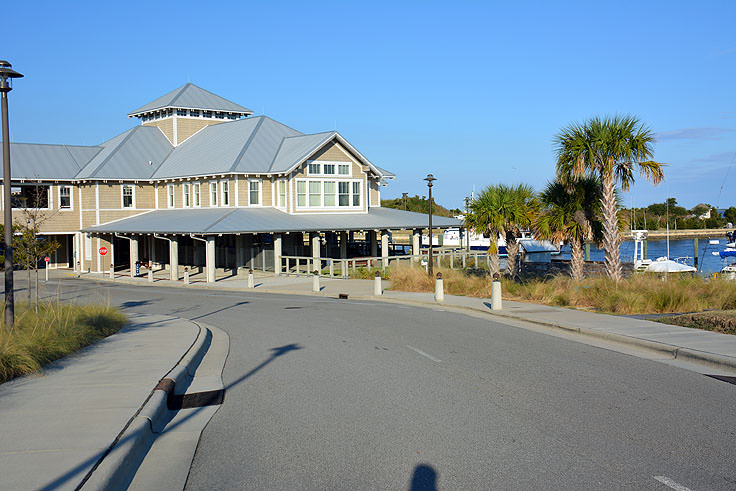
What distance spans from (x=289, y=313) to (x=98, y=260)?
29649 mm

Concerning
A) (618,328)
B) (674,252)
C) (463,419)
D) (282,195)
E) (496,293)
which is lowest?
(463,419)

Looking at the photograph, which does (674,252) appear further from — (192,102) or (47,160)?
(47,160)

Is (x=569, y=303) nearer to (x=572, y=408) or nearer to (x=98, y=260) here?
(x=572, y=408)

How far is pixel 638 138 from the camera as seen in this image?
20.8 meters

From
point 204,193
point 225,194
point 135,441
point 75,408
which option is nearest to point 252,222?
point 225,194

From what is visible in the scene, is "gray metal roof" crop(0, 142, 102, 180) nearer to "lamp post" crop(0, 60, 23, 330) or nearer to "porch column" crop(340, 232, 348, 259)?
"porch column" crop(340, 232, 348, 259)

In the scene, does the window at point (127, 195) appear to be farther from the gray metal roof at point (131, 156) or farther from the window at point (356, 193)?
the window at point (356, 193)

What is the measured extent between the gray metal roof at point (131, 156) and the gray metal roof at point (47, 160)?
2.46 ft

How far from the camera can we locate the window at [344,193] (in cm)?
4231

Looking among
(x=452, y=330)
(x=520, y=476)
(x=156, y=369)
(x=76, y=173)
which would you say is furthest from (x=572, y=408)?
(x=76, y=173)

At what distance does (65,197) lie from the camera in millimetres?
45469

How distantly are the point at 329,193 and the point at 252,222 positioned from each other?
7.22 m

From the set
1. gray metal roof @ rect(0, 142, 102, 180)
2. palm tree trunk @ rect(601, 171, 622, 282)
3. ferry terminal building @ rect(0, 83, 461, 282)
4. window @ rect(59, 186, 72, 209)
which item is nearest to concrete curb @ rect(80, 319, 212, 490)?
palm tree trunk @ rect(601, 171, 622, 282)

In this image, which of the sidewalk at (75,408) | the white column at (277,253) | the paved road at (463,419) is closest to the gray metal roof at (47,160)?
the white column at (277,253)
